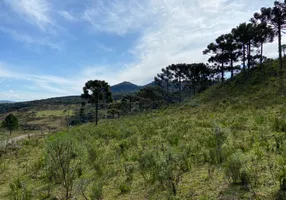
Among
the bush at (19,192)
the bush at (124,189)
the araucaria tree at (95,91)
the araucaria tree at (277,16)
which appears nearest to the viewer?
the bush at (19,192)

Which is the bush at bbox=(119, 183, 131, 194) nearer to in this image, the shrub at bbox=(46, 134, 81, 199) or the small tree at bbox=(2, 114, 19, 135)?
the shrub at bbox=(46, 134, 81, 199)

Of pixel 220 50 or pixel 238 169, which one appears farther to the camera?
pixel 220 50

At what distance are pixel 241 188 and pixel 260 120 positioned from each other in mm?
7293

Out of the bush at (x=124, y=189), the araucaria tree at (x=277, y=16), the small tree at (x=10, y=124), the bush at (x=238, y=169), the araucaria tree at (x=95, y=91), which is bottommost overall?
the small tree at (x=10, y=124)

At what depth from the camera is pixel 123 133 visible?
13.3 m

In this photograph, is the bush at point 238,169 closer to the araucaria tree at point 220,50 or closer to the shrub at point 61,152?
the shrub at point 61,152

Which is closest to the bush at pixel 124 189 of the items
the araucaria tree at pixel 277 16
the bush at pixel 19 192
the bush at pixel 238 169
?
the bush at pixel 19 192

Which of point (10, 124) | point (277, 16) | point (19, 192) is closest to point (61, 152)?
point (19, 192)

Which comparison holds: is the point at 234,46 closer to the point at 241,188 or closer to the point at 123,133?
the point at 123,133

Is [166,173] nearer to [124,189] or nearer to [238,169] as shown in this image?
[124,189]

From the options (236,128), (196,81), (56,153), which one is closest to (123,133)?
(236,128)

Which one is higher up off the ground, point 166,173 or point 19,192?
point 166,173

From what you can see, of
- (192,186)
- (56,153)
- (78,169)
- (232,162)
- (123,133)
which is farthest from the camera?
(123,133)

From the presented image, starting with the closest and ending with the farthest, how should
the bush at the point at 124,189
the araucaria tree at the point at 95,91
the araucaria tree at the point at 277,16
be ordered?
the bush at the point at 124,189 < the araucaria tree at the point at 277,16 < the araucaria tree at the point at 95,91
